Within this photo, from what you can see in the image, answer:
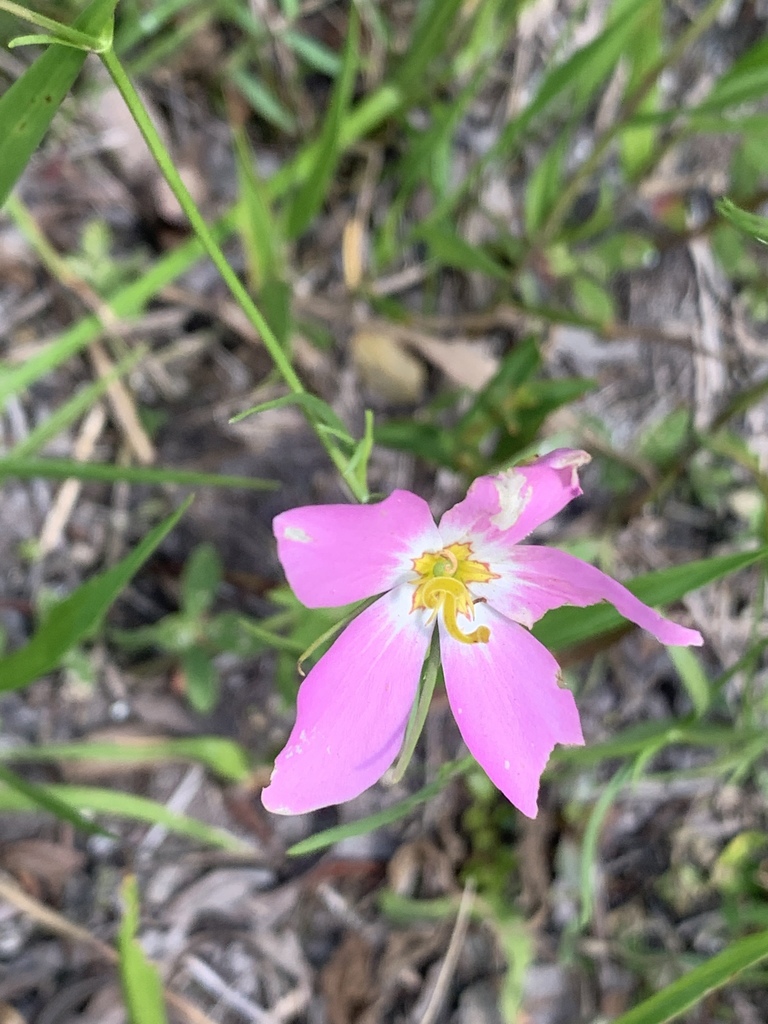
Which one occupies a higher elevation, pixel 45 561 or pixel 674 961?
pixel 45 561

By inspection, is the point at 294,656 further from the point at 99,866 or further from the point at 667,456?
the point at 667,456

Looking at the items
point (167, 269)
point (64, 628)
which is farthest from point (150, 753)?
point (167, 269)

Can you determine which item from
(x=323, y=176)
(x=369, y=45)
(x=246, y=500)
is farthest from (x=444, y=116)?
(x=246, y=500)

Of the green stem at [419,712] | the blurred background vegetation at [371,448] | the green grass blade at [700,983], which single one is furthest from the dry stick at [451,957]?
the green stem at [419,712]

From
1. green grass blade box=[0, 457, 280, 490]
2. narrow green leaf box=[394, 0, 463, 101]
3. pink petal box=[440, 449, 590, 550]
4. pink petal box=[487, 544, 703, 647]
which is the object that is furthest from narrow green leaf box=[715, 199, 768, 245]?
narrow green leaf box=[394, 0, 463, 101]

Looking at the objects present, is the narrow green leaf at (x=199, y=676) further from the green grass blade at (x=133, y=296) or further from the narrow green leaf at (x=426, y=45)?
the narrow green leaf at (x=426, y=45)

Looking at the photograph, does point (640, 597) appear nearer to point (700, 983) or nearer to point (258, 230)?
→ point (700, 983)

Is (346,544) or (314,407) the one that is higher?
(314,407)
